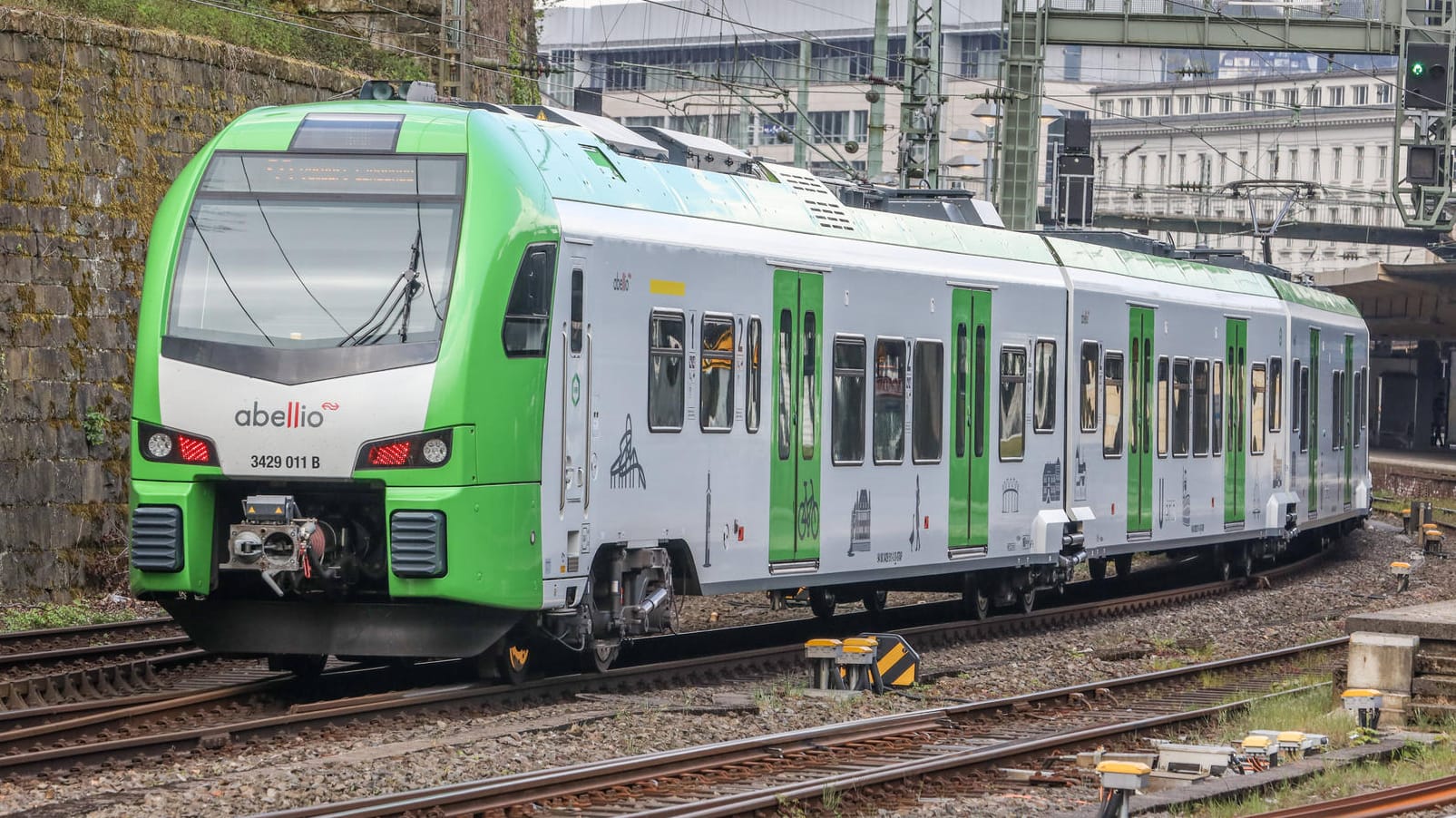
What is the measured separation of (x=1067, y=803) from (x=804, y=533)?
18.2ft

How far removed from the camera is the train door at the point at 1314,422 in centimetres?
2814

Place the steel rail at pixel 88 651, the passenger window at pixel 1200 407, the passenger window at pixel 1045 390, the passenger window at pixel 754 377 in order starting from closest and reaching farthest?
1. the steel rail at pixel 88 651
2. the passenger window at pixel 754 377
3. the passenger window at pixel 1045 390
4. the passenger window at pixel 1200 407

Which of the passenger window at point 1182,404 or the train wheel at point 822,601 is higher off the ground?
the passenger window at point 1182,404

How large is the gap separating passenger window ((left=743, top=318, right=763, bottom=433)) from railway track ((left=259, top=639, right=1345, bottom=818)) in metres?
2.67

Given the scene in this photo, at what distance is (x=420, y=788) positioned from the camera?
31.9 ft

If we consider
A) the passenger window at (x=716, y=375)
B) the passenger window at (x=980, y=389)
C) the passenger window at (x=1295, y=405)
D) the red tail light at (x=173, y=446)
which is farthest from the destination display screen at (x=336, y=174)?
the passenger window at (x=1295, y=405)

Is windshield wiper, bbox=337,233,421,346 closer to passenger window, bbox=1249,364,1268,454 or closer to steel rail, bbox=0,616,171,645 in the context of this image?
steel rail, bbox=0,616,171,645

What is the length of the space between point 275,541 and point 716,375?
12.0ft

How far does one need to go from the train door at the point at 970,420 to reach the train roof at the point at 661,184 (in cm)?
58

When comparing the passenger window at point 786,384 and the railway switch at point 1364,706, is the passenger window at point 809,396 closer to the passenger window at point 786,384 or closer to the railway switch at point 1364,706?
the passenger window at point 786,384

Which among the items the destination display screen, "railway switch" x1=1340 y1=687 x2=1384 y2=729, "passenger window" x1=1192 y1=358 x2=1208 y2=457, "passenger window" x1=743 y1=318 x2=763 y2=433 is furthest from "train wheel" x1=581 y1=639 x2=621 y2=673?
"passenger window" x1=1192 y1=358 x2=1208 y2=457

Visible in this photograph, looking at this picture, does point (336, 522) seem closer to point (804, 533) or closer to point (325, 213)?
point (325, 213)

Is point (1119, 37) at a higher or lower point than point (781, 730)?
higher

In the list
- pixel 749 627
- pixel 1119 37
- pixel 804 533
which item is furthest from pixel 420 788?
pixel 1119 37
